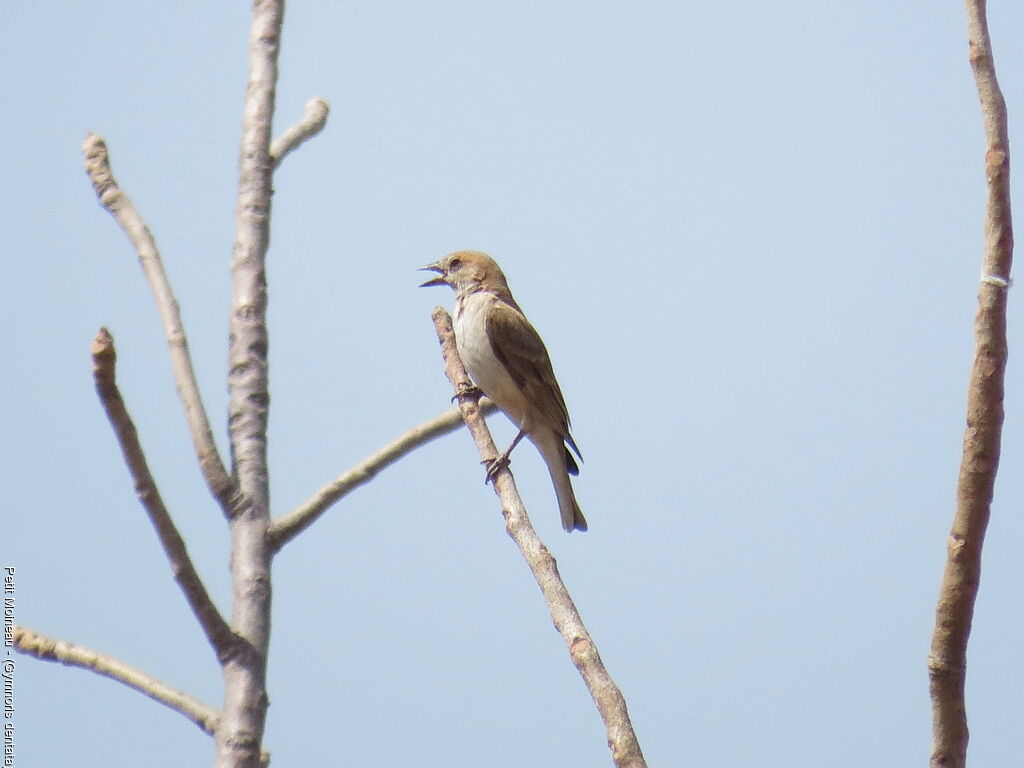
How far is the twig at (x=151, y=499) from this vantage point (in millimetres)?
2414

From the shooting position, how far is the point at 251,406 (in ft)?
11.2

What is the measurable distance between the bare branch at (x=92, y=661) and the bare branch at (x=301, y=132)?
1555mm

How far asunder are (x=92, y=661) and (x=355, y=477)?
0.89 meters

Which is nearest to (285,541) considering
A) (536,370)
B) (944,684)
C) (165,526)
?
(165,526)

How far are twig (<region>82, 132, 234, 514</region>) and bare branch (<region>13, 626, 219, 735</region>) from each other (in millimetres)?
469

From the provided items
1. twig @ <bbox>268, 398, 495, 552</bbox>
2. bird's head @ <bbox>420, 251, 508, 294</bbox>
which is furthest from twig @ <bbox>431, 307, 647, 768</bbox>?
bird's head @ <bbox>420, 251, 508, 294</bbox>

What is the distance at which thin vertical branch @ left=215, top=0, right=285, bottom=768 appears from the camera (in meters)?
2.98

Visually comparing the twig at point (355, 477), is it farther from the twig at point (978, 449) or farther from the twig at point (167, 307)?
the twig at point (978, 449)

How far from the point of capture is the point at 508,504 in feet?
12.5

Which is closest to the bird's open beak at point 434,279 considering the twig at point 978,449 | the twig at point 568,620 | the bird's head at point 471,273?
the bird's head at point 471,273

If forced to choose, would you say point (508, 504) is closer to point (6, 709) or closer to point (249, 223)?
point (249, 223)

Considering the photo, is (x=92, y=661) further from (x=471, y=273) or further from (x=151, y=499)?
(x=471, y=273)

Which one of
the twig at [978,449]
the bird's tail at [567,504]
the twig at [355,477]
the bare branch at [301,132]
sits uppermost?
the bird's tail at [567,504]

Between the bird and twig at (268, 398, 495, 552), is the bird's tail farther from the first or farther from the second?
twig at (268, 398, 495, 552)
